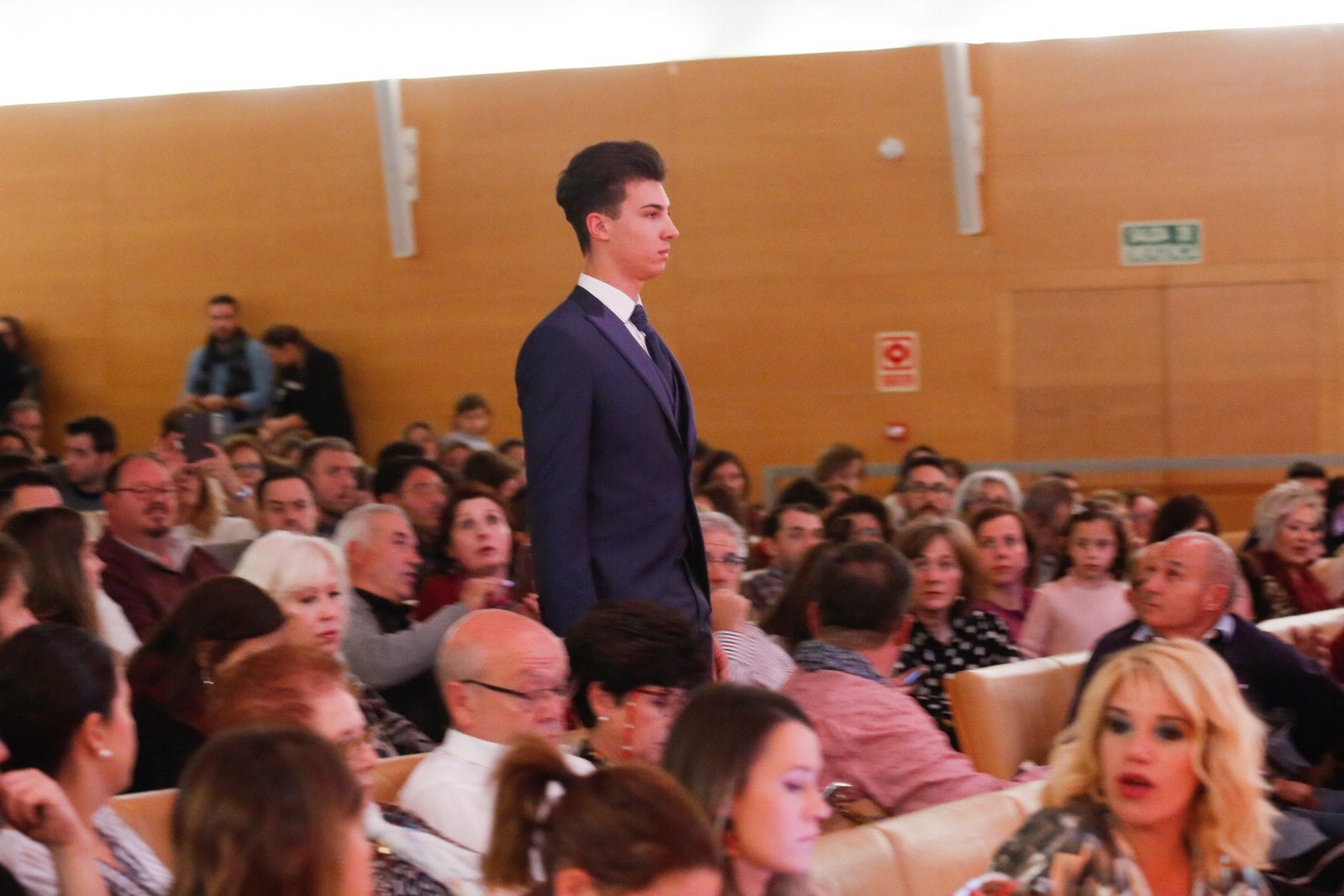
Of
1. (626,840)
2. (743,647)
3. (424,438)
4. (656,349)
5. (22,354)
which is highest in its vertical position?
(22,354)

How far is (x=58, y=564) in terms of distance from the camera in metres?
3.45

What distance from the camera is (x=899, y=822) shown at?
2.35 m

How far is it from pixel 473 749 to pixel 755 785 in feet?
2.15

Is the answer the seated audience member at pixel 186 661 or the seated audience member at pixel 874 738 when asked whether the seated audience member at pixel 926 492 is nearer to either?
the seated audience member at pixel 874 738

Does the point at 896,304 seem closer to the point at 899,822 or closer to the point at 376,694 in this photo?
the point at 376,694

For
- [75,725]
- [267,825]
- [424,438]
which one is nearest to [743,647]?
[75,725]

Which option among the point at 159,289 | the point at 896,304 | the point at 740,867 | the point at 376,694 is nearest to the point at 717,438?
the point at 896,304

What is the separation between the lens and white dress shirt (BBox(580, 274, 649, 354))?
2609mm

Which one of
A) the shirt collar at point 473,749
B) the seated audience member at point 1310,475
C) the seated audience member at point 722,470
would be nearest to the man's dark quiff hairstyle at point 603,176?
the shirt collar at point 473,749

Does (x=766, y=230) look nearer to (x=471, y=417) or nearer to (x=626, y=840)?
(x=471, y=417)

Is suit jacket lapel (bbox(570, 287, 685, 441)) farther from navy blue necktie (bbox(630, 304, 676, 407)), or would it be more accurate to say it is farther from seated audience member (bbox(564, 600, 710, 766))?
seated audience member (bbox(564, 600, 710, 766))

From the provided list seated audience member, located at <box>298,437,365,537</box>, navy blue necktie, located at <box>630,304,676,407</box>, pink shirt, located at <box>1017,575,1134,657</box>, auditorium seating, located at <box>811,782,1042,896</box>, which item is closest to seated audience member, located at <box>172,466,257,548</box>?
seated audience member, located at <box>298,437,365,537</box>

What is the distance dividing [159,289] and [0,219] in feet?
3.80

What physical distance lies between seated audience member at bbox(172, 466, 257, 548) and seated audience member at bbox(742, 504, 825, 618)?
1.71 metres
